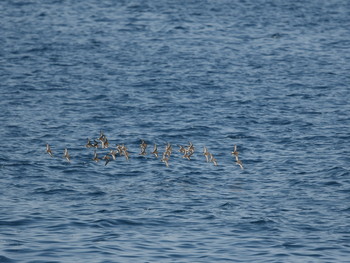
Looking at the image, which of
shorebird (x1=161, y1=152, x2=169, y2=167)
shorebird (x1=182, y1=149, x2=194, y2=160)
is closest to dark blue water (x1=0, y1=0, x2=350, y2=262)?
shorebird (x1=161, y1=152, x2=169, y2=167)

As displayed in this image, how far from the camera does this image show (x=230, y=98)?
76750mm

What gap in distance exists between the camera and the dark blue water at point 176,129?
1770 inches

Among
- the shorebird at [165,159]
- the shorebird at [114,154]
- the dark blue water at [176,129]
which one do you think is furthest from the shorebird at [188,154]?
the shorebird at [114,154]

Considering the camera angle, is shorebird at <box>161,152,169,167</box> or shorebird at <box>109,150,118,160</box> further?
shorebird at <box>109,150,118,160</box>

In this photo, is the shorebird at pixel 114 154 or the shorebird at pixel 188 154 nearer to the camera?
the shorebird at pixel 188 154

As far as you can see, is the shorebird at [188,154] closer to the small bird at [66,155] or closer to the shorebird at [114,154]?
the shorebird at [114,154]

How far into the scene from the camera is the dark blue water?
148 ft

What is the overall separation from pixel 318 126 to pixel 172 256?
93.8ft

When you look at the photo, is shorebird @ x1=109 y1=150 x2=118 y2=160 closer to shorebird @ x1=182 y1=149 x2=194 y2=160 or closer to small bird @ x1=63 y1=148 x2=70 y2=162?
small bird @ x1=63 y1=148 x2=70 y2=162

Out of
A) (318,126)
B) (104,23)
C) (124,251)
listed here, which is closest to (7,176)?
(124,251)

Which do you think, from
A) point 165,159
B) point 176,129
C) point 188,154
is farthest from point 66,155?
point 176,129

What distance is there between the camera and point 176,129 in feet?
220

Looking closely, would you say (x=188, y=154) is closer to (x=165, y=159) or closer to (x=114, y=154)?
(x=165, y=159)

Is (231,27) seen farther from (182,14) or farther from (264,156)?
(264,156)
